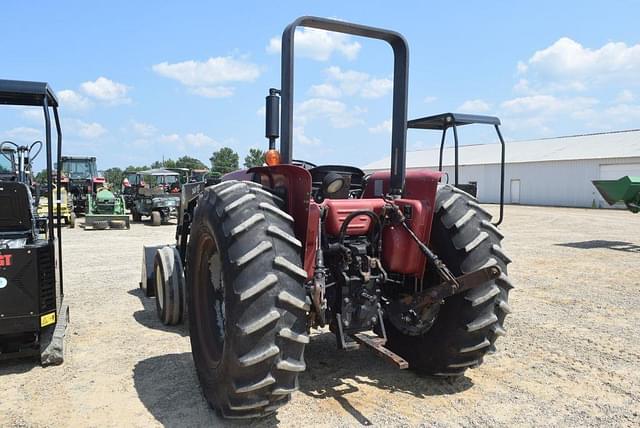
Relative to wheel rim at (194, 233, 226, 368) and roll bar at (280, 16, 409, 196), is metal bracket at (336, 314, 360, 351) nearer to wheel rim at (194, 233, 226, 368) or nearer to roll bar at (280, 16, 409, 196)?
wheel rim at (194, 233, 226, 368)

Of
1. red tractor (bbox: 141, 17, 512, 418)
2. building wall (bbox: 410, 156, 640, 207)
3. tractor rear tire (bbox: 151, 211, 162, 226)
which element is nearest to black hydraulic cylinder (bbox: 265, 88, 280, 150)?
red tractor (bbox: 141, 17, 512, 418)

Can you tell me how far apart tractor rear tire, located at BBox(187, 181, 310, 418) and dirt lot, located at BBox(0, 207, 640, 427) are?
17.8 inches

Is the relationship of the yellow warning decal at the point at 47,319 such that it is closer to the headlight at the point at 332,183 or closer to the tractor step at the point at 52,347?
the tractor step at the point at 52,347

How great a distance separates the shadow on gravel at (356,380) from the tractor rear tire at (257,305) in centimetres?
78

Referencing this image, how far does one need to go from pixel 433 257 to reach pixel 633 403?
1.88 m

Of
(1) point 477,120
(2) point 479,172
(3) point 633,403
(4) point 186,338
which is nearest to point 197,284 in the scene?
(4) point 186,338

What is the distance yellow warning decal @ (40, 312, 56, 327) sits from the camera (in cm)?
432

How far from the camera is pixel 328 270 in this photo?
3664 mm

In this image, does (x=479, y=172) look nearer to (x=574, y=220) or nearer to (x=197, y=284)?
(x=574, y=220)

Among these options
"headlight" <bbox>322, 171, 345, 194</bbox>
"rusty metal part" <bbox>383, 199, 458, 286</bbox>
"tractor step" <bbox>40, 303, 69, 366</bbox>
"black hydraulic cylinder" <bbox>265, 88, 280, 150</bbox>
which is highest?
"black hydraulic cylinder" <bbox>265, 88, 280, 150</bbox>

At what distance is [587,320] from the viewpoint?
593cm

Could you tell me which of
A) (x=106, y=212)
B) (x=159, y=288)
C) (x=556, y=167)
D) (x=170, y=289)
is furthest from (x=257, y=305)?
(x=556, y=167)

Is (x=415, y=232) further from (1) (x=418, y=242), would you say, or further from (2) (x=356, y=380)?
(2) (x=356, y=380)

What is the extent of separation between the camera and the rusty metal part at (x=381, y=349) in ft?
10.9
